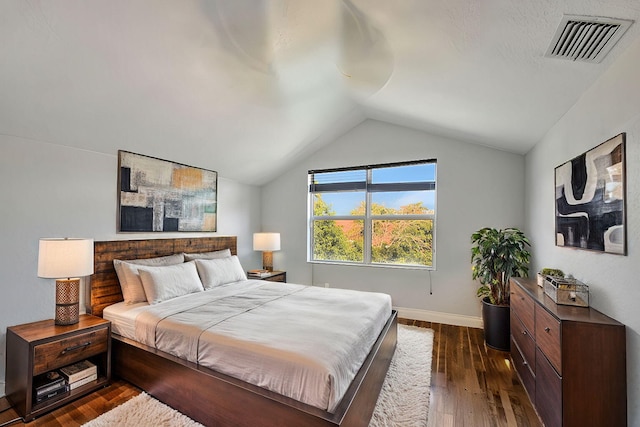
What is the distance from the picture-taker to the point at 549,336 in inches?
71.8

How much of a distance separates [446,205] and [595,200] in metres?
2.11

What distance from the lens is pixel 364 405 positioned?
1787 mm

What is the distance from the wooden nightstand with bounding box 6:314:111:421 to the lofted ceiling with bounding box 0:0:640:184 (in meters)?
1.56

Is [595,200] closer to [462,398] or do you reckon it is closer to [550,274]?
[550,274]

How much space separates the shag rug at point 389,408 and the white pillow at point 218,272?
1304mm

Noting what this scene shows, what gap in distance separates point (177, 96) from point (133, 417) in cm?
252

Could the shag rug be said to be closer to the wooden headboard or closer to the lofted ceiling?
the wooden headboard

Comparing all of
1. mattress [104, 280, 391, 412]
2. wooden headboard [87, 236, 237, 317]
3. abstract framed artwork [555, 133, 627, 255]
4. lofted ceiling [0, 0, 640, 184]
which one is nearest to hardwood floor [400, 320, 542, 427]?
mattress [104, 280, 391, 412]

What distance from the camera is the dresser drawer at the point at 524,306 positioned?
7.21 ft

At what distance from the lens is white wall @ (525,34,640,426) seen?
149cm

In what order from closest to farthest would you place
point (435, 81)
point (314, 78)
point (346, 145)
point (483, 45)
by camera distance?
point (483, 45), point (435, 81), point (314, 78), point (346, 145)

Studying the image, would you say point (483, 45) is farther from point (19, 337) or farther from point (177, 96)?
point (19, 337)

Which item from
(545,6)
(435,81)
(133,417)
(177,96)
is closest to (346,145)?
(435,81)

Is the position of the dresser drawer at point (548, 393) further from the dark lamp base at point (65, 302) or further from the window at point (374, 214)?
the dark lamp base at point (65, 302)
